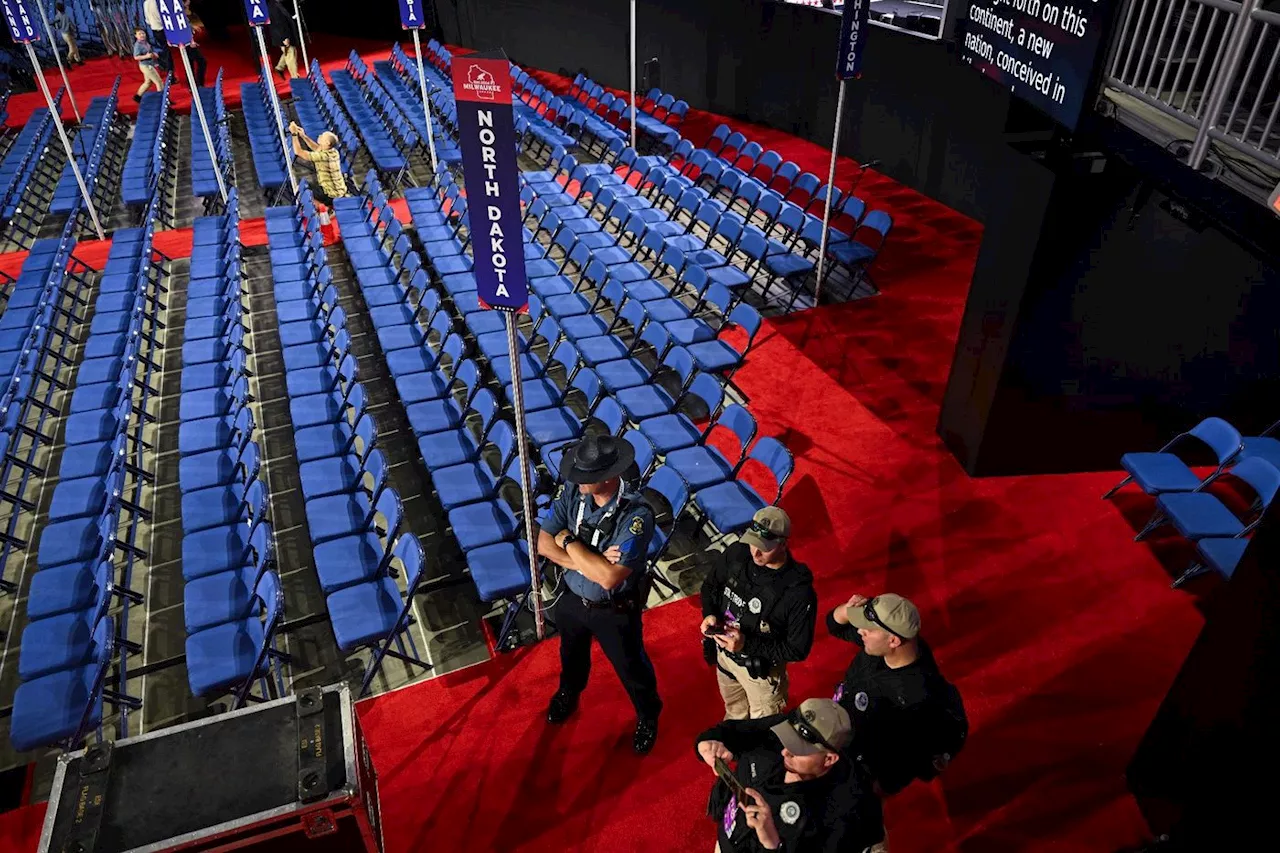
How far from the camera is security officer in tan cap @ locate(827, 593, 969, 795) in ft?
10.5

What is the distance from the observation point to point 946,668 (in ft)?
15.7

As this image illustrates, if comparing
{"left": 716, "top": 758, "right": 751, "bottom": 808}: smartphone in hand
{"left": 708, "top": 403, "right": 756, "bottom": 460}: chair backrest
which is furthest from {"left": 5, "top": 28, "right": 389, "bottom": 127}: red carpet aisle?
{"left": 716, "top": 758, "right": 751, "bottom": 808}: smartphone in hand

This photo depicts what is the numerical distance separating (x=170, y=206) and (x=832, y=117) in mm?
9668

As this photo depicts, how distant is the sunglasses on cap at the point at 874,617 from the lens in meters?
3.18

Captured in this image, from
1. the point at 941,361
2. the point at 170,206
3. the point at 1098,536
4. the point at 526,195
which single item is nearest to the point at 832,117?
the point at 526,195

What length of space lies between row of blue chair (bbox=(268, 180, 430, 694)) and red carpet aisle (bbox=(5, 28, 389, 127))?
11.9 m

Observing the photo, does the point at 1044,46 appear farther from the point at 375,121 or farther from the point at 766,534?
the point at 375,121

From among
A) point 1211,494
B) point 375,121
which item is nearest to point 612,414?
point 1211,494

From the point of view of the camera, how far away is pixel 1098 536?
569cm

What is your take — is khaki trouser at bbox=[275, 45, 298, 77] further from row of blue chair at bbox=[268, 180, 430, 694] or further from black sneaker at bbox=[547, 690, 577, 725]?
black sneaker at bbox=[547, 690, 577, 725]

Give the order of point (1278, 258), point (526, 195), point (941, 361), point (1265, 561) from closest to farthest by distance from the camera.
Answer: point (1265, 561) → point (1278, 258) → point (941, 361) → point (526, 195)

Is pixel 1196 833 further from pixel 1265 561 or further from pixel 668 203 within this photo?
pixel 668 203

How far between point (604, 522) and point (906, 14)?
445 inches

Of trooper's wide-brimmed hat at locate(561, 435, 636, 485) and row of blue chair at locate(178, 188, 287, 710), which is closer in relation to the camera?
trooper's wide-brimmed hat at locate(561, 435, 636, 485)
